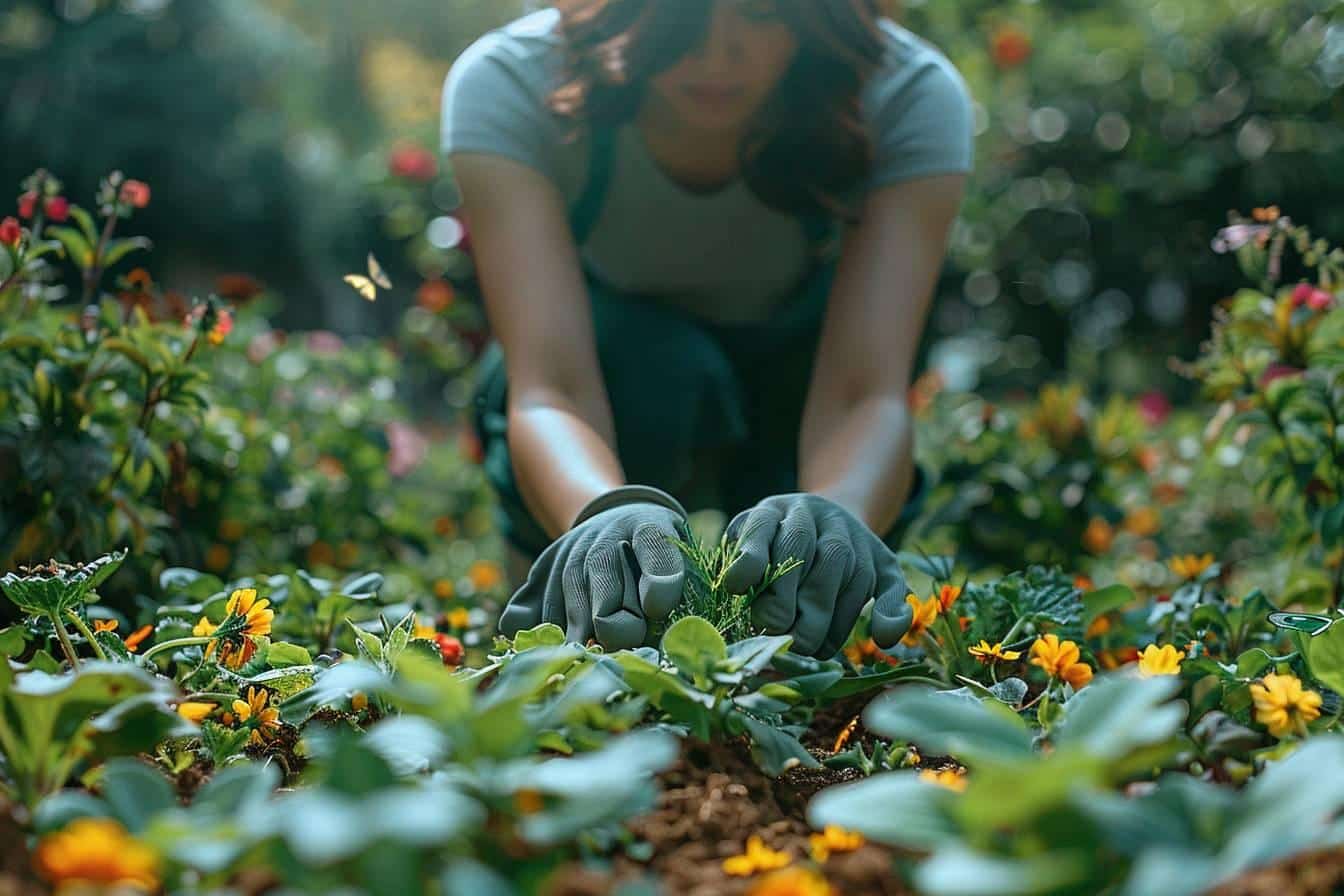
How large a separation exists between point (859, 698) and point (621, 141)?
3.52ft

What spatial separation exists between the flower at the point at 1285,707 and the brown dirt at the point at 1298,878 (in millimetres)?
191

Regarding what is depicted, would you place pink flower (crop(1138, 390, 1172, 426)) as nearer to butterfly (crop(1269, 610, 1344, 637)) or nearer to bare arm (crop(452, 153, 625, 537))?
bare arm (crop(452, 153, 625, 537))

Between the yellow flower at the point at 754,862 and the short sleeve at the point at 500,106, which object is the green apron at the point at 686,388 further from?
the yellow flower at the point at 754,862

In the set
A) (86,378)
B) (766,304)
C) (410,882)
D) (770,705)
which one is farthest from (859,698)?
(766,304)

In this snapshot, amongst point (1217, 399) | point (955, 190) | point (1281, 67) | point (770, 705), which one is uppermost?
point (1281, 67)

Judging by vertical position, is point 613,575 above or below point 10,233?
below

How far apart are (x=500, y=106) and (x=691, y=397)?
555 millimetres

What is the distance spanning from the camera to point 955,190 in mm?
1774

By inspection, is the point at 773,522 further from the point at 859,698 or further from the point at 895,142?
the point at 895,142

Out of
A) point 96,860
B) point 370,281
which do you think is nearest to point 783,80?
point 370,281

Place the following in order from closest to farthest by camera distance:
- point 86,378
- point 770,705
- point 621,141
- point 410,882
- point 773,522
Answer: point 410,882 → point 770,705 → point 773,522 → point 86,378 → point 621,141

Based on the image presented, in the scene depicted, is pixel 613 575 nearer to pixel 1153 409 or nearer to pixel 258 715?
pixel 258 715

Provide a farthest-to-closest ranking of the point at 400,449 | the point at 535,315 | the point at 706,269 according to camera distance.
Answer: the point at 400,449, the point at 706,269, the point at 535,315

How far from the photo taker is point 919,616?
3.71 feet
